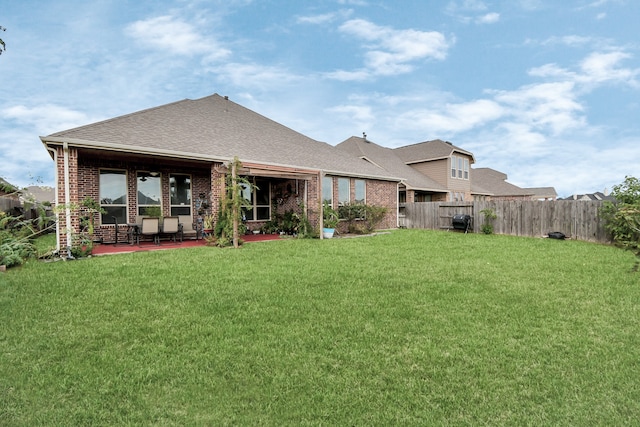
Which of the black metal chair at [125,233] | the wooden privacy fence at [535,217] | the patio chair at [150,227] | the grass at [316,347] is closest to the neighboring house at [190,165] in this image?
the black metal chair at [125,233]

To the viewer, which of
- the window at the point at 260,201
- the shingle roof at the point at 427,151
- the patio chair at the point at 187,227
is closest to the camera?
the patio chair at the point at 187,227

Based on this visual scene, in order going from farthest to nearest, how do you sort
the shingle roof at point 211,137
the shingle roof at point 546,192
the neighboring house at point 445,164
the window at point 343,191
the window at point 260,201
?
the shingle roof at point 546,192
the neighboring house at point 445,164
the window at point 343,191
the window at point 260,201
the shingle roof at point 211,137

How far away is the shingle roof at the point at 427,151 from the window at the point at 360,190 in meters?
11.9

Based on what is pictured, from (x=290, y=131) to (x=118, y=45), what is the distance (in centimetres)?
888

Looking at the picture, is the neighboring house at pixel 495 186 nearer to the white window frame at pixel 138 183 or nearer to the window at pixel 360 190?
the window at pixel 360 190

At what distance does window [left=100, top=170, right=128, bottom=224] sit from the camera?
10969 millimetres

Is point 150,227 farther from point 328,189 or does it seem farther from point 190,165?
point 328,189

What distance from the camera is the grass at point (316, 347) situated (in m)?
2.46

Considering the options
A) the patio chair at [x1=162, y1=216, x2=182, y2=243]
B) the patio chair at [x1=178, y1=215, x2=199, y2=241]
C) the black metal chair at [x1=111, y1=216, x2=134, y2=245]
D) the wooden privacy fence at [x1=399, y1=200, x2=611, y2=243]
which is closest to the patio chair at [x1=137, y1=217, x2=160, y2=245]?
the patio chair at [x1=162, y1=216, x2=182, y2=243]

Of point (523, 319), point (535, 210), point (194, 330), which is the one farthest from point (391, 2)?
point (194, 330)

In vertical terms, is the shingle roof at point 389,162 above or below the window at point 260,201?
above

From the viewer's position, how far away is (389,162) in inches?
994

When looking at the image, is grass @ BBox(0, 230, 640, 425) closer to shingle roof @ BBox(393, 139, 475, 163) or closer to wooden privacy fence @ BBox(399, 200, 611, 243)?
wooden privacy fence @ BBox(399, 200, 611, 243)

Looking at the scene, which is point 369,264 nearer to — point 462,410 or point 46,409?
point 462,410
